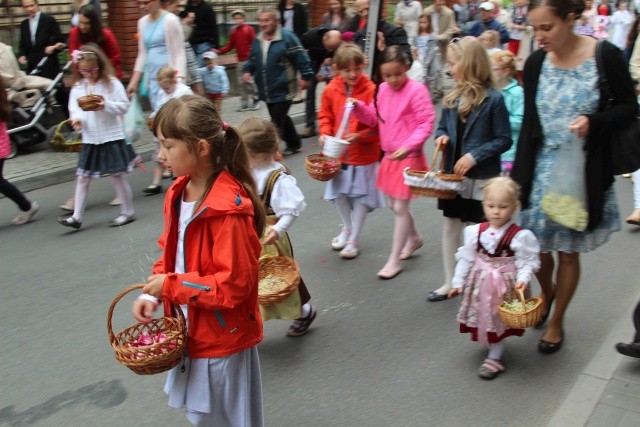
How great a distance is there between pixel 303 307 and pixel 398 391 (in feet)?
3.14

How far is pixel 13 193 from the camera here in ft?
25.3

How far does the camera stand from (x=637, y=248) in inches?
255

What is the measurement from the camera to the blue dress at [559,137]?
416cm

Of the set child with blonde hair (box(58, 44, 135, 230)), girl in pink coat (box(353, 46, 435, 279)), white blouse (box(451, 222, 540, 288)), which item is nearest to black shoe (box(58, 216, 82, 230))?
child with blonde hair (box(58, 44, 135, 230))

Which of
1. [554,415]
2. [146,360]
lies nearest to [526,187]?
[554,415]

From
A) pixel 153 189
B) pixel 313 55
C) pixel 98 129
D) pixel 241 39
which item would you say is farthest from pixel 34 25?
pixel 98 129

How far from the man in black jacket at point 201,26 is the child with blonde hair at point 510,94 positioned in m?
6.04

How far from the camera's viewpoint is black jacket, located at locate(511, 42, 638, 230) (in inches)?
160

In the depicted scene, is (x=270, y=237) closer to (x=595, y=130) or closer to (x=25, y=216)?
(x=595, y=130)

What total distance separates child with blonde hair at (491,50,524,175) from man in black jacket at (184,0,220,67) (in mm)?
6042

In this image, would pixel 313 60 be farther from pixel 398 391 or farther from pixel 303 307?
pixel 398 391

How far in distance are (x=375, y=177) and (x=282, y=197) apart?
6.60ft

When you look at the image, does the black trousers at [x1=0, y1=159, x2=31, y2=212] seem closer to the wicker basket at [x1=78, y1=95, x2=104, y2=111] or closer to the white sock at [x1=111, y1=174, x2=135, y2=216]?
the white sock at [x1=111, y1=174, x2=135, y2=216]

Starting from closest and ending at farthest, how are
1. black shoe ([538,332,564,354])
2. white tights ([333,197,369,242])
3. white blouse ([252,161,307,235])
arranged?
white blouse ([252,161,307,235]), black shoe ([538,332,564,354]), white tights ([333,197,369,242])
